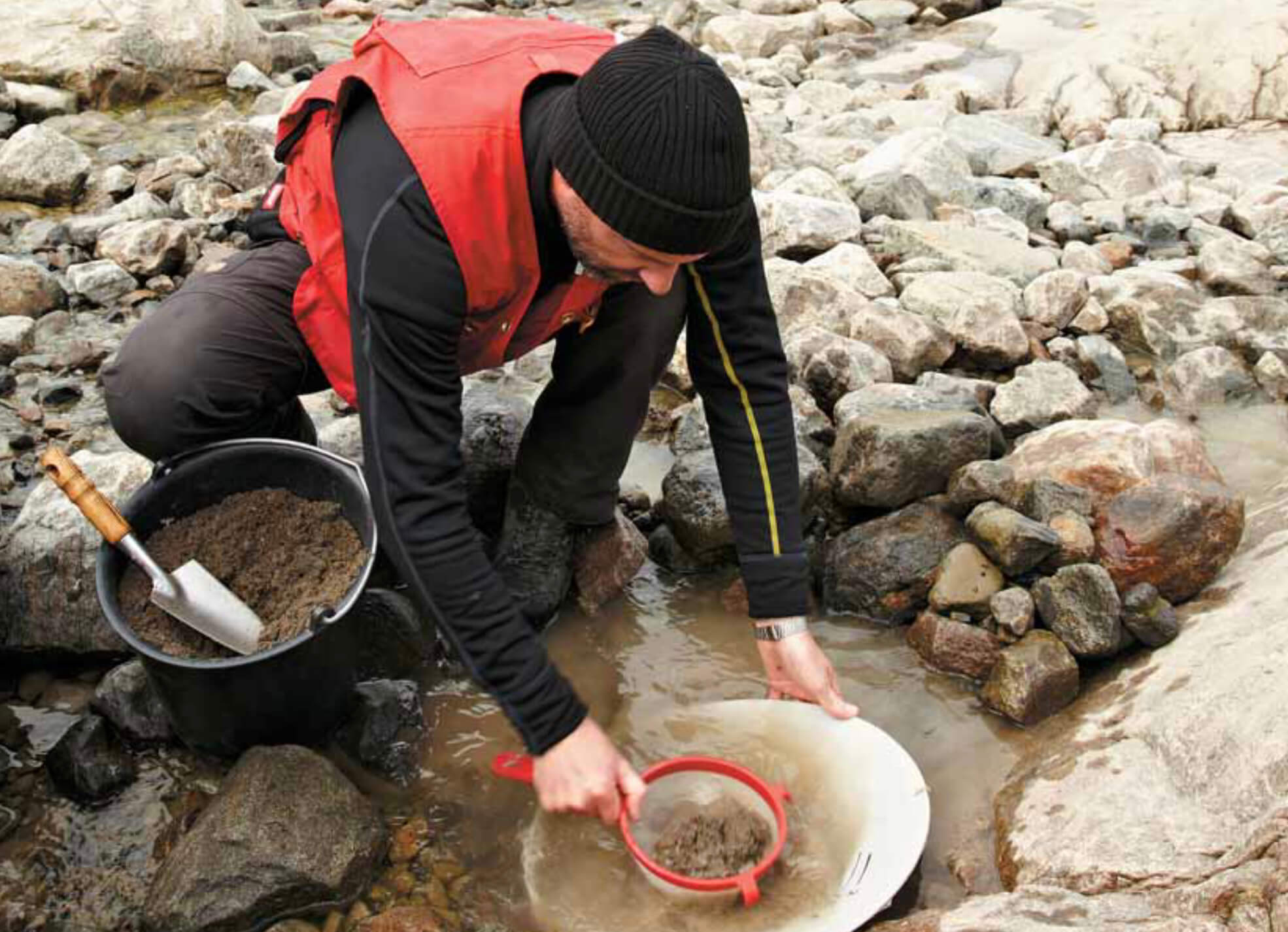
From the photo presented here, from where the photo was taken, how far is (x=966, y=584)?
269 centimetres

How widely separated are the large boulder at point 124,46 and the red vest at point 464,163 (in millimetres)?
5813

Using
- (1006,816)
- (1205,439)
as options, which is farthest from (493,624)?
(1205,439)

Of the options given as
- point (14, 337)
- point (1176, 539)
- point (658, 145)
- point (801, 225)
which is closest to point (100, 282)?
point (14, 337)

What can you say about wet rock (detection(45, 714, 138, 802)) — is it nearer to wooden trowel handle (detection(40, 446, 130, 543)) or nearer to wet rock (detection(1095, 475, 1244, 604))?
wooden trowel handle (detection(40, 446, 130, 543))

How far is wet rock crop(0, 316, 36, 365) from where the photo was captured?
395 cm

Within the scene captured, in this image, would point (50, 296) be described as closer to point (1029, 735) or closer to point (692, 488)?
point (692, 488)

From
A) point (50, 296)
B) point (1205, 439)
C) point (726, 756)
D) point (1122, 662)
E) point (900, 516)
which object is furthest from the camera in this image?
point (50, 296)

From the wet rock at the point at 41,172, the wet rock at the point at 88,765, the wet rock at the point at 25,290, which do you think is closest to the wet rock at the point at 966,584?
the wet rock at the point at 88,765

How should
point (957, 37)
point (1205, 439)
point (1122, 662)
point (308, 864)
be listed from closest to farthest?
point (308, 864), point (1122, 662), point (1205, 439), point (957, 37)

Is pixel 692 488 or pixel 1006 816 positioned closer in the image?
pixel 1006 816

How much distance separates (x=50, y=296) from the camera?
4320 millimetres

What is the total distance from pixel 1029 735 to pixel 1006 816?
1.03 ft

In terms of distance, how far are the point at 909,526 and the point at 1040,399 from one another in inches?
35.2

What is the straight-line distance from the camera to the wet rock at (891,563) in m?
2.81
